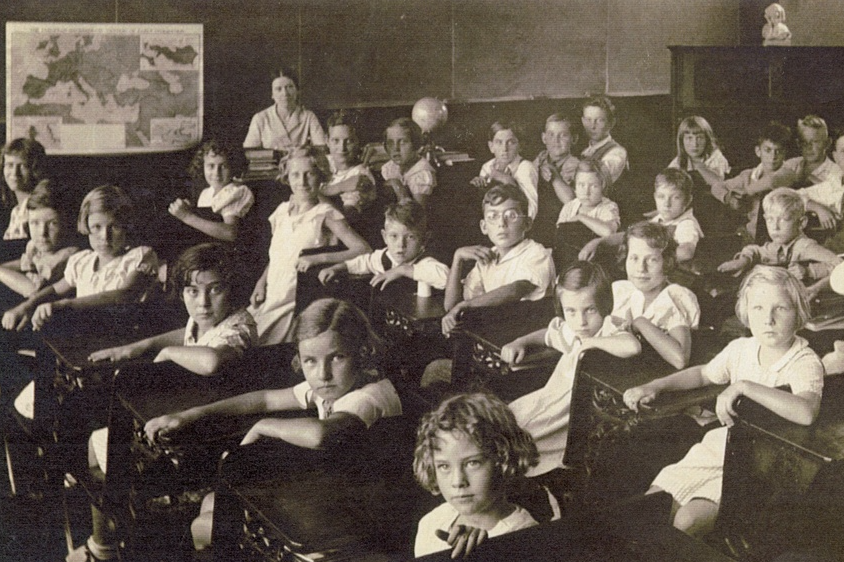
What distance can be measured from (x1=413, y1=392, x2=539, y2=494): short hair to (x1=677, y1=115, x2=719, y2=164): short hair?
1.90 metres

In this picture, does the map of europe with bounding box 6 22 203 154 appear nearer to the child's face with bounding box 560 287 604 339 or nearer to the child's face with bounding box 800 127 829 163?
the child's face with bounding box 560 287 604 339

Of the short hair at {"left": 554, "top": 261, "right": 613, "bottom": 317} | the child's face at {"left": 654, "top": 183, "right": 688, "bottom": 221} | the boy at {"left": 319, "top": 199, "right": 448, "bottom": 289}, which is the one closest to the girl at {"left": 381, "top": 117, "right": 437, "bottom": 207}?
the boy at {"left": 319, "top": 199, "right": 448, "bottom": 289}

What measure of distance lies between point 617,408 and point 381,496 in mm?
935

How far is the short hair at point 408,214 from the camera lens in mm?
4891

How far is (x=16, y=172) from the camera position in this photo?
173 inches

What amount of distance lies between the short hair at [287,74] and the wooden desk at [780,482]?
88.9 inches

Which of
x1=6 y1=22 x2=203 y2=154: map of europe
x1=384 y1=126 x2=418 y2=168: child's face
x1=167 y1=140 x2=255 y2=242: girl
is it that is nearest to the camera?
x1=6 y1=22 x2=203 y2=154: map of europe

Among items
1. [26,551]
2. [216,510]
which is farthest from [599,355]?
[26,551]

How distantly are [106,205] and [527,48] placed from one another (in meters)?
2.01

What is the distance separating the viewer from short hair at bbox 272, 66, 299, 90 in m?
4.64

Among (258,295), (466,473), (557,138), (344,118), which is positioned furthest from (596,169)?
(466,473)

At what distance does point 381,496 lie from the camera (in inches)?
159

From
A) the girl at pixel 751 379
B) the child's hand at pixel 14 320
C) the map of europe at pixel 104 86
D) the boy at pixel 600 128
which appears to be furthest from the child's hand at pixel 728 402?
the child's hand at pixel 14 320

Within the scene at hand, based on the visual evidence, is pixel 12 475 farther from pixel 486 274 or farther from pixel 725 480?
pixel 725 480
